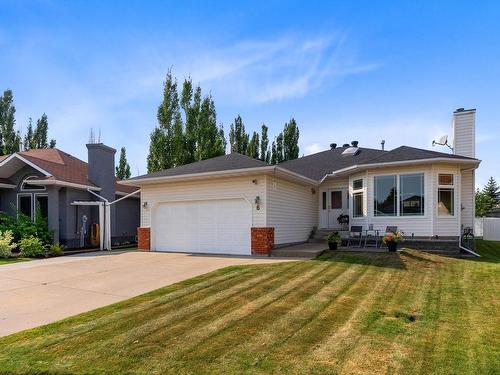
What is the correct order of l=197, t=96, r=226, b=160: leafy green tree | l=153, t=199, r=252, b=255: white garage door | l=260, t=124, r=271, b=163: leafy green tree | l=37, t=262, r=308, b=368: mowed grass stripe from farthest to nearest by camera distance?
l=260, t=124, r=271, b=163: leafy green tree < l=197, t=96, r=226, b=160: leafy green tree < l=153, t=199, r=252, b=255: white garage door < l=37, t=262, r=308, b=368: mowed grass stripe

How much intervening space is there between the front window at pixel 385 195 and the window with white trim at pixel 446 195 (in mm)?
1460

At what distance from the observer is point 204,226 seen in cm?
1420

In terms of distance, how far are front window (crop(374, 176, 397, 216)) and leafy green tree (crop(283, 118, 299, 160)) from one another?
18.8 metres

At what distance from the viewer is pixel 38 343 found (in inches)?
188

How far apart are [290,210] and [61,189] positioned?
33.7ft

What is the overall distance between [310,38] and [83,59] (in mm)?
7920

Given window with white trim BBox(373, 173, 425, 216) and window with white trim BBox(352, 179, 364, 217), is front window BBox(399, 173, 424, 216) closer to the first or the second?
window with white trim BBox(373, 173, 425, 216)

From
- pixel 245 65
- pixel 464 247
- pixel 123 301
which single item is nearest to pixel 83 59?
pixel 245 65

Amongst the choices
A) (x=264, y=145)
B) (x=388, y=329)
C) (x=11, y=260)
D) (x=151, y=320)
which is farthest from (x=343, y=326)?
(x=264, y=145)

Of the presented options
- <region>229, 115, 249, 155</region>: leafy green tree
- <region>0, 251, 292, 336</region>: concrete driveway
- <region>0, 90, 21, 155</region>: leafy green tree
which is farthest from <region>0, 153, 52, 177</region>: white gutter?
<region>0, 90, 21, 155</region>: leafy green tree

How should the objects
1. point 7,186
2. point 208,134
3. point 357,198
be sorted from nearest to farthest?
1. point 357,198
2. point 7,186
3. point 208,134

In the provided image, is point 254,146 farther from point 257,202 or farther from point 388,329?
point 388,329

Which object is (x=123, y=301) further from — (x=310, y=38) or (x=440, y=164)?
(x=440, y=164)

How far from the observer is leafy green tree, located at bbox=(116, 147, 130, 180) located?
35469mm
